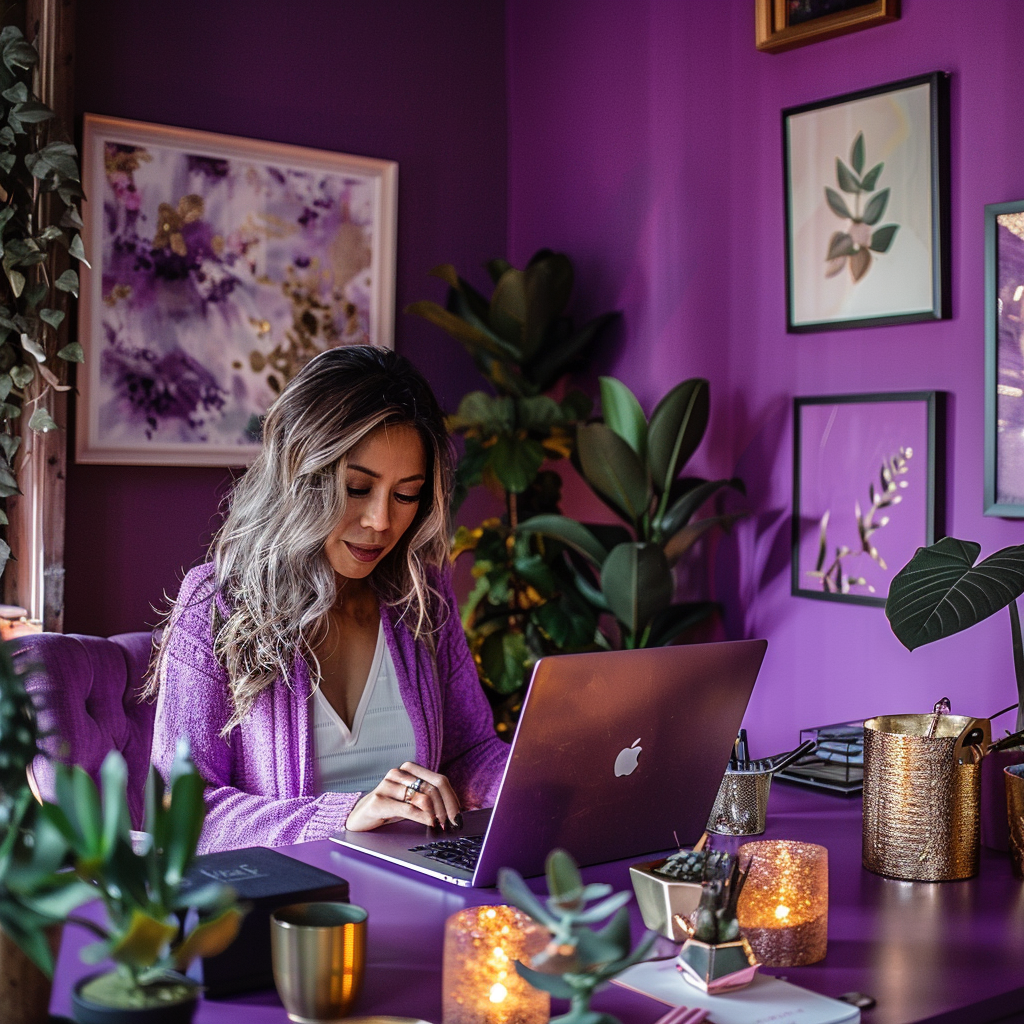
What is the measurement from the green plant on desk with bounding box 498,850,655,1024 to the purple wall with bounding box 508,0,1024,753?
2086mm

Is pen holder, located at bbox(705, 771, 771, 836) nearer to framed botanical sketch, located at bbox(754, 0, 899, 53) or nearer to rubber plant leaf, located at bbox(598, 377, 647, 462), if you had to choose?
rubber plant leaf, located at bbox(598, 377, 647, 462)

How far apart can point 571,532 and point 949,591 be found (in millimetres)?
1421

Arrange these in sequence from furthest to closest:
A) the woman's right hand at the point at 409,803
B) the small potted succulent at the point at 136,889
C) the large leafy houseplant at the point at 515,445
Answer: the large leafy houseplant at the point at 515,445 < the woman's right hand at the point at 409,803 < the small potted succulent at the point at 136,889

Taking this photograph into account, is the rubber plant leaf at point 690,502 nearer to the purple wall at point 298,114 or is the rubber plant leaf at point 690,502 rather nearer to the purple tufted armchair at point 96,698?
the purple wall at point 298,114

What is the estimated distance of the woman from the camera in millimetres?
1957

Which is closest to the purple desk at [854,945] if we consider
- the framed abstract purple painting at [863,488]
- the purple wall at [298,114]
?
the framed abstract purple painting at [863,488]

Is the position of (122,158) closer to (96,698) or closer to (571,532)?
(571,532)

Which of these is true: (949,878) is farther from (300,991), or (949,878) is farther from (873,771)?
(300,991)

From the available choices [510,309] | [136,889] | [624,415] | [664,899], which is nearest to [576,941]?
[136,889]

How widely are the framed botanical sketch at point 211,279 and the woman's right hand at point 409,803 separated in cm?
178

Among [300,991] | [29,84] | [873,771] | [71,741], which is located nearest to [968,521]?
[873,771]

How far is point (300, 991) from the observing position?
3.57 feet

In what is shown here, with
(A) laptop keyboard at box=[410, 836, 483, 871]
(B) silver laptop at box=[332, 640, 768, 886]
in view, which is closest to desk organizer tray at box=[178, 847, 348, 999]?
(B) silver laptop at box=[332, 640, 768, 886]

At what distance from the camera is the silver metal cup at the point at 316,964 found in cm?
108
